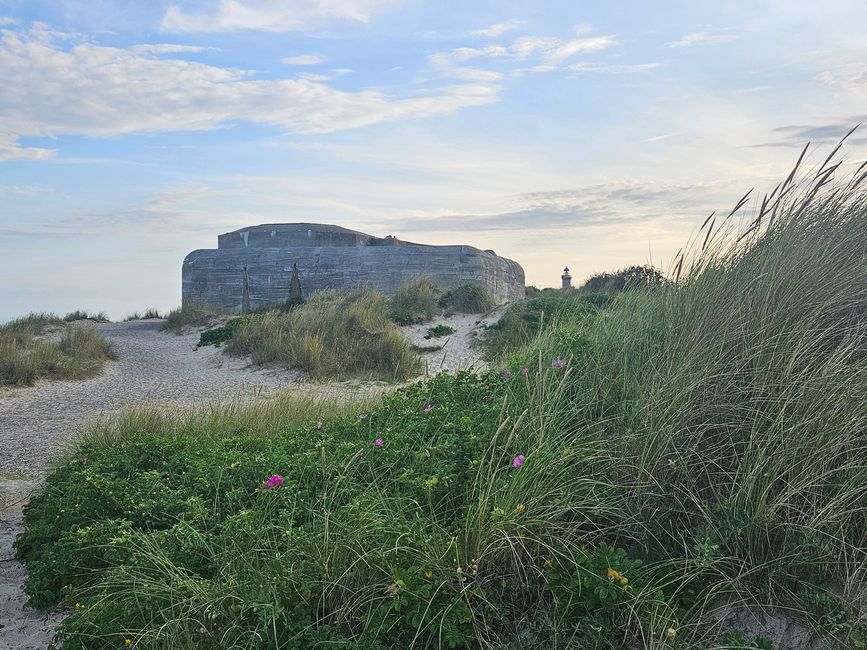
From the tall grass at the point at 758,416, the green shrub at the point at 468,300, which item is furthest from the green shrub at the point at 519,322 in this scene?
the tall grass at the point at 758,416

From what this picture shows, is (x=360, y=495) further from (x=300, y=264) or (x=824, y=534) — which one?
(x=300, y=264)

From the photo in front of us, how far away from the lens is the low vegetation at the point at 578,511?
2891 mm

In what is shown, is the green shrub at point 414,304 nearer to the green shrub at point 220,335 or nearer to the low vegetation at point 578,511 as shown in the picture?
the green shrub at point 220,335

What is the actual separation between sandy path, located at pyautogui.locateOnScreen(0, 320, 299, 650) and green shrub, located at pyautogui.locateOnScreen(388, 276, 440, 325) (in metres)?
3.65

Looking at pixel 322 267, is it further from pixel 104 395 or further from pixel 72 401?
pixel 72 401

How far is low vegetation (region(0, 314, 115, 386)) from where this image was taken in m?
12.1

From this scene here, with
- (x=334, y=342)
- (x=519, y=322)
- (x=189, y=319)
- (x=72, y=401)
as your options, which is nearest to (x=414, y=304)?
(x=519, y=322)

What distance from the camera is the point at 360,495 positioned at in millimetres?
3666

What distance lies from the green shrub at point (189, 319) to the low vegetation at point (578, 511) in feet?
51.0

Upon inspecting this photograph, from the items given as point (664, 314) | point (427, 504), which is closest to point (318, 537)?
point (427, 504)

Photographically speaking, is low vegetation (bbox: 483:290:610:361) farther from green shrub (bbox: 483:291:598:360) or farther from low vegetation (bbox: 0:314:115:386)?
low vegetation (bbox: 0:314:115:386)

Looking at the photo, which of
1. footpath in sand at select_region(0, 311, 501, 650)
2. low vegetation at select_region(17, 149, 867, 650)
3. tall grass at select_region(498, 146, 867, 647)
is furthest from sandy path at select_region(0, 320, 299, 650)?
tall grass at select_region(498, 146, 867, 647)

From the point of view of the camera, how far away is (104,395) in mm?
11359

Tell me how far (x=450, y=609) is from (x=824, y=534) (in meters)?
1.61
